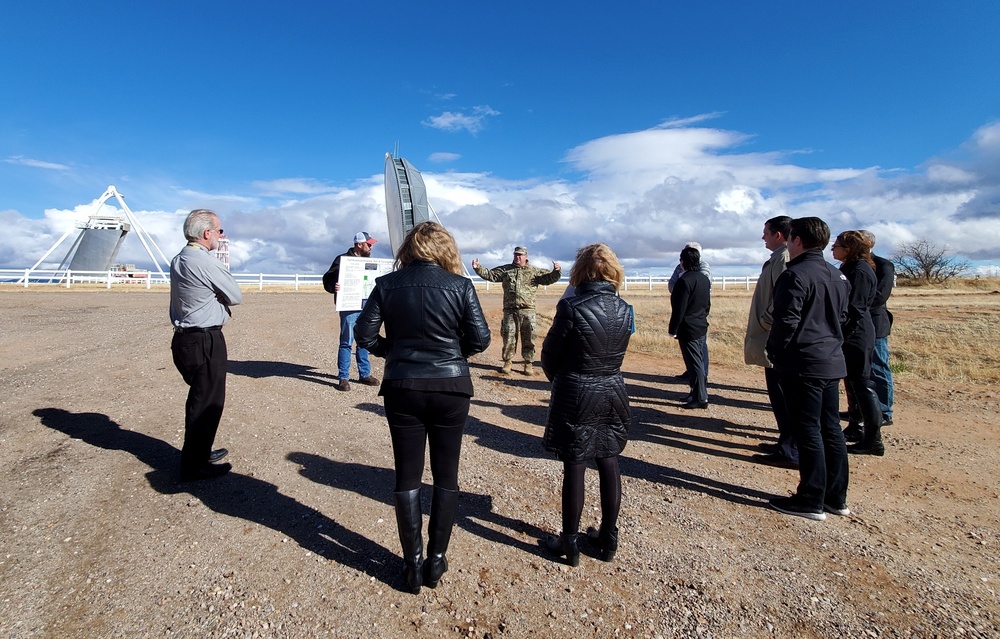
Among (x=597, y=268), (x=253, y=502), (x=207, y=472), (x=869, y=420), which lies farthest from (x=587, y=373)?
(x=869, y=420)

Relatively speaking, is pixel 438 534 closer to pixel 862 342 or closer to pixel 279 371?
pixel 862 342

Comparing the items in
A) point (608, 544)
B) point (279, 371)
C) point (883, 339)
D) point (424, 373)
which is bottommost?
point (608, 544)

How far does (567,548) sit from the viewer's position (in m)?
2.91

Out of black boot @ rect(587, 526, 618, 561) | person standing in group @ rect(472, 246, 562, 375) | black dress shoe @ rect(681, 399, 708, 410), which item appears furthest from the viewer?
person standing in group @ rect(472, 246, 562, 375)

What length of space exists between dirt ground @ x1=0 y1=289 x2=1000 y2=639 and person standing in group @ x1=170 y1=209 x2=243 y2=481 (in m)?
0.36

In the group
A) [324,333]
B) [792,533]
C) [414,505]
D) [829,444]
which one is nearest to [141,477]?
[414,505]

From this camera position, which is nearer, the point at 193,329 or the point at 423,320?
the point at 423,320

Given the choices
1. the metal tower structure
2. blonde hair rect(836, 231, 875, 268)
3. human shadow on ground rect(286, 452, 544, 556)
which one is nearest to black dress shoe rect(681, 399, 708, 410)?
blonde hair rect(836, 231, 875, 268)

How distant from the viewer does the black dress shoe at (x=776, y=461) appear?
15.0 ft

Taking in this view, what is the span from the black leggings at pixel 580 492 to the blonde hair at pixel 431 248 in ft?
4.13

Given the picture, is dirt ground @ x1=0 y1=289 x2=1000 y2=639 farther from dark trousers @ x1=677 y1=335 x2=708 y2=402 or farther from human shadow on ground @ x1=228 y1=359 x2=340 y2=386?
human shadow on ground @ x1=228 y1=359 x2=340 y2=386

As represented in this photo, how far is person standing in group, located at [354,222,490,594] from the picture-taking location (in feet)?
8.55

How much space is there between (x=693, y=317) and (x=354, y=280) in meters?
4.20

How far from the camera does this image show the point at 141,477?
391 cm
